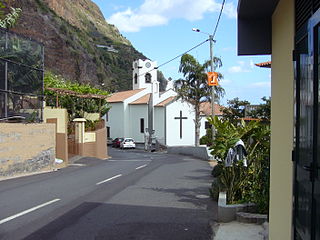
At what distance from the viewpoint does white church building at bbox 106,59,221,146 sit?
182ft

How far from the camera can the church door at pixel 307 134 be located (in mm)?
3232

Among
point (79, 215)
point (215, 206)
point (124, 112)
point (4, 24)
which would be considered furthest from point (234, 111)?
point (124, 112)

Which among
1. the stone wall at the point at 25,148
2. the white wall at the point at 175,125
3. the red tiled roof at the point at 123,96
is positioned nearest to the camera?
the stone wall at the point at 25,148

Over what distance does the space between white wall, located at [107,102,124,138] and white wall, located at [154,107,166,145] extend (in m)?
7.99

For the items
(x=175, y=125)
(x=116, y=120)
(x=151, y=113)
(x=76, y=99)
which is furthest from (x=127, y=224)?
(x=116, y=120)

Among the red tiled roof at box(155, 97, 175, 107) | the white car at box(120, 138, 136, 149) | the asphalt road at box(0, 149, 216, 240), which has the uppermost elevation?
the red tiled roof at box(155, 97, 175, 107)

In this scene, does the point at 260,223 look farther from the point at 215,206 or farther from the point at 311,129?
the point at 311,129

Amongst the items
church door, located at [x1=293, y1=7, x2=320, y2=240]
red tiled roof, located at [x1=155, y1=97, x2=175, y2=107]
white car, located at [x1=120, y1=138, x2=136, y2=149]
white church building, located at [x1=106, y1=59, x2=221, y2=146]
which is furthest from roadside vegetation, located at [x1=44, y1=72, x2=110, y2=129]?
church door, located at [x1=293, y1=7, x2=320, y2=240]

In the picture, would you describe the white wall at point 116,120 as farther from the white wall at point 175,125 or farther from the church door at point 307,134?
the church door at point 307,134

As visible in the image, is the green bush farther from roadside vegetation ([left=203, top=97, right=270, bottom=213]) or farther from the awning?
the awning

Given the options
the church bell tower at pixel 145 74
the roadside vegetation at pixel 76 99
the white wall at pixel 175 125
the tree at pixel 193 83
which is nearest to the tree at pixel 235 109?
the tree at pixel 193 83

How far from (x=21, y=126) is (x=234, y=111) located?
64.3 ft

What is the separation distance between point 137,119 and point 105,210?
52637 millimetres

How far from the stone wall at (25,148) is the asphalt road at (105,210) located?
2.59m
